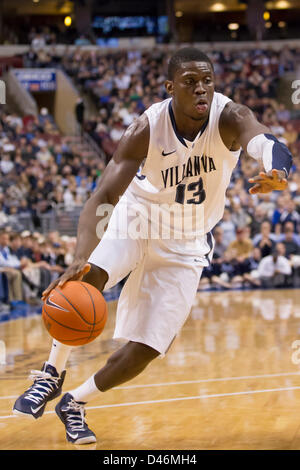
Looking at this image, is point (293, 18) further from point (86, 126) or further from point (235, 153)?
point (235, 153)

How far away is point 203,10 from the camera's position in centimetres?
2820

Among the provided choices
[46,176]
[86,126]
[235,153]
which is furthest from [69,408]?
[86,126]

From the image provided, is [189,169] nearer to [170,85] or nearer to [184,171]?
[184,171]

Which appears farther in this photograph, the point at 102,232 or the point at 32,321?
the point at 32,321

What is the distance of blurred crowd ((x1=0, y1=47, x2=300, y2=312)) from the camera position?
13508 mm

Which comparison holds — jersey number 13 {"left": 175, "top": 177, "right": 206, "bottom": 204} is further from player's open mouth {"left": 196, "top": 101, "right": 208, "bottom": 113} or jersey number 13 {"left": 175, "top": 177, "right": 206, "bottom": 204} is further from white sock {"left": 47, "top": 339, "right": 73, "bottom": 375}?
white sock {"left": 47, "top": 339, "right": 73, "bottom": 375}

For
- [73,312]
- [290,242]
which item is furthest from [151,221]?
[290,242]

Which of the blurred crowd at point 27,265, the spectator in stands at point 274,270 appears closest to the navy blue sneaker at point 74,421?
the blurred crowd at point 27,265

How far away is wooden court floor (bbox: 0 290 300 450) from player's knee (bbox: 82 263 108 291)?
0.91m

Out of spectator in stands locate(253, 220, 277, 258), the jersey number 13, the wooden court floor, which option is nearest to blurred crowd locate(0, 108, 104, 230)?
spectator in stands locate(253, 220, 277, 258)

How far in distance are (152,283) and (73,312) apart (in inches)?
29.9

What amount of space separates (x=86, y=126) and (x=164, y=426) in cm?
1656
